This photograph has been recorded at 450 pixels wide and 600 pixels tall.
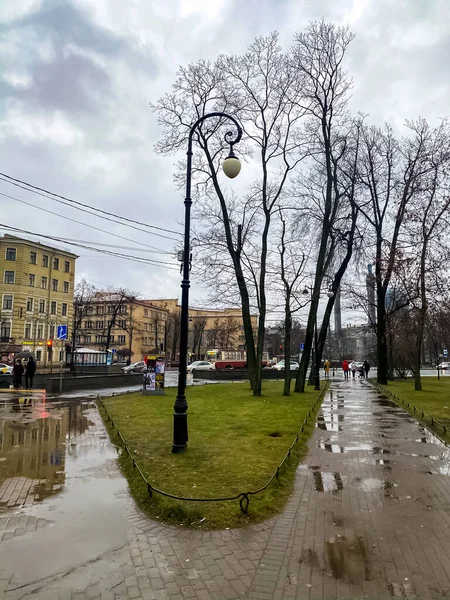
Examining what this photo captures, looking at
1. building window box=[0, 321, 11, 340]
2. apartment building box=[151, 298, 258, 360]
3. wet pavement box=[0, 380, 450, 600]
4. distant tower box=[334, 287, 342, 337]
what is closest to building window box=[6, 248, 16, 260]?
building window box=[0, 321, 11, 340]

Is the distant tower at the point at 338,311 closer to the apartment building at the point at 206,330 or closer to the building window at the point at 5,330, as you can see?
the apartment building at the point at 206,330

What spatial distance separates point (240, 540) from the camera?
16.3 feet

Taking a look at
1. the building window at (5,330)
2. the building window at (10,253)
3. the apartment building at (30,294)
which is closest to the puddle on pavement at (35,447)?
the apartment building at (30,294)

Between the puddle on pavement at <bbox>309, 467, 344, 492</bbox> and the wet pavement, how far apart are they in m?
0.02

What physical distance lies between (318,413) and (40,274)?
53.2 m

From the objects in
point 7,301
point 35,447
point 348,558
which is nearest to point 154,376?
point 35,447

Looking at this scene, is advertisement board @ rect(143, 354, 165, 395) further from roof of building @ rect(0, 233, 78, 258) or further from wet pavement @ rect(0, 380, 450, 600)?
roof of building @ rect(0, 233, 78, 258)

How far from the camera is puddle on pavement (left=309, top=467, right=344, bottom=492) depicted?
6.87m

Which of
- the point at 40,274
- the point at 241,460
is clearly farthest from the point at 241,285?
the point at 40,274

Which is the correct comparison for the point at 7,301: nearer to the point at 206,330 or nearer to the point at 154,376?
the point at 154,376

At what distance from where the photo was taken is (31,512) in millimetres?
5820

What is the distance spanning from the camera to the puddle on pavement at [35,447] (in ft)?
22.3

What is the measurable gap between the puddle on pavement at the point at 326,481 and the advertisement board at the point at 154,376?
1533cm

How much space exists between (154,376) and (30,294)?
42.4 m
